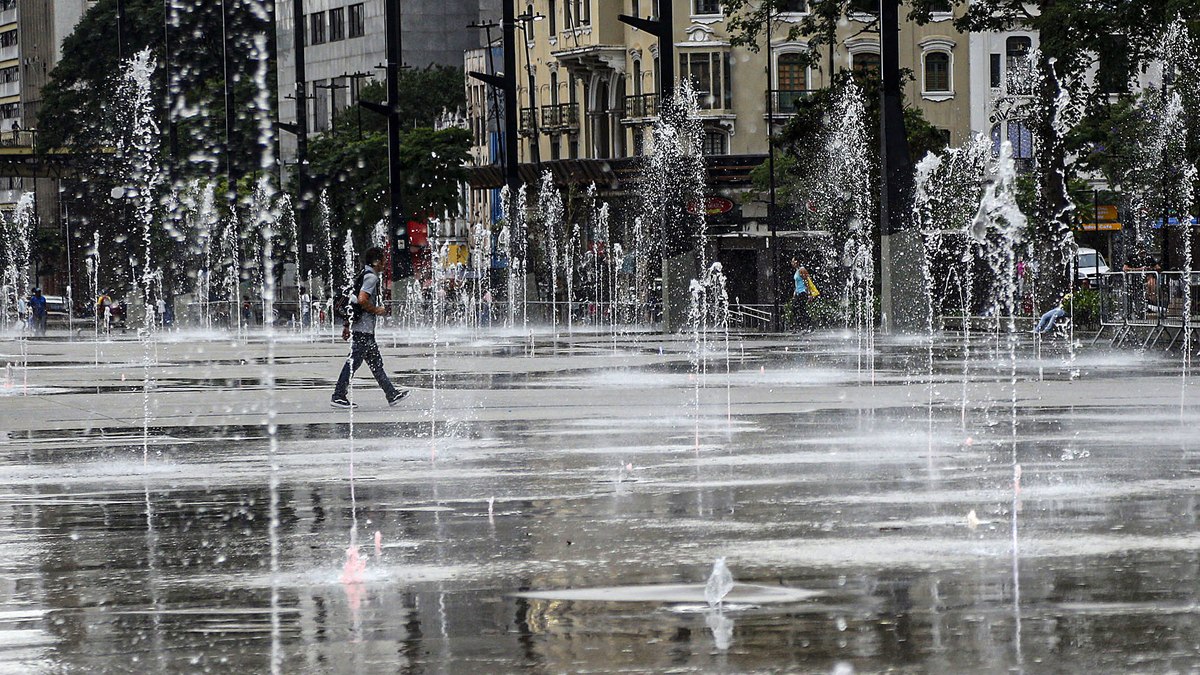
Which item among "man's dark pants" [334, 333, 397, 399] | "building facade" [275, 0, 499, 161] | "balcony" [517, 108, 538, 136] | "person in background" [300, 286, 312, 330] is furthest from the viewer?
"building facade" [275, 0, 499, 161]

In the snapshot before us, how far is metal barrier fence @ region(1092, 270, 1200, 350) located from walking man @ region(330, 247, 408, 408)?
1093 centimetres

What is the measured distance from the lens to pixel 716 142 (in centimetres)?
8869

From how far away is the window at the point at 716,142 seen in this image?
88.4 m

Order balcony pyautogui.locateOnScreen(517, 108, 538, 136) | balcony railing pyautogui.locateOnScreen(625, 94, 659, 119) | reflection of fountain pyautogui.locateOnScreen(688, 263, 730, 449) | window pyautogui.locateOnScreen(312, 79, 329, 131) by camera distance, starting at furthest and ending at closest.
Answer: window pyautogui.locateOnScreen(312, 79, 329, 131) → balcony pyautogui.locateOnScreen(517, 108, 538, 136) → balcony railing pyautogui.locateOnScreen(625, 94, 659, 119) → reflection of fountain pyautogui.locateOnScreen(688, 263, 730, 449)

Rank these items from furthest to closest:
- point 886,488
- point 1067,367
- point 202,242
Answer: point 202,242 → point 1067,367 → point 886,488

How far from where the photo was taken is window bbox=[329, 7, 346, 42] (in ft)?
405

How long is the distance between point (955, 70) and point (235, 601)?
273 feet

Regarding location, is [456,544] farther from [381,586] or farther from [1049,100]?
[1049,100]

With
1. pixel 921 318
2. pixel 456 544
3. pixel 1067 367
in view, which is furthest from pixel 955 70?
pixel 456 544

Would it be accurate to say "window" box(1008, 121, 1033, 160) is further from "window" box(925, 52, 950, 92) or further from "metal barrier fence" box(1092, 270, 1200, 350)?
"metal barrier fence" box(1092, 270, 1200, 350)

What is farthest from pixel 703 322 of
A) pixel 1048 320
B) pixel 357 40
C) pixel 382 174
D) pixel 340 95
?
pixel 340 95

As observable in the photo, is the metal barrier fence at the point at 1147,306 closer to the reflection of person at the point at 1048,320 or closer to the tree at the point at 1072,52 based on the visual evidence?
the reflection of person at the point at 1048,320

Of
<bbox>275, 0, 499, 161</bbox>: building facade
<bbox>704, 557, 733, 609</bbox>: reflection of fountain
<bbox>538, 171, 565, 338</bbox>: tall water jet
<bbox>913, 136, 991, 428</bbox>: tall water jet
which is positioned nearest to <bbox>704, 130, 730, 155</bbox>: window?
<bbox>538, 171, 565, 338</bbox>: tall water jet

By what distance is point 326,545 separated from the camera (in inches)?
432
